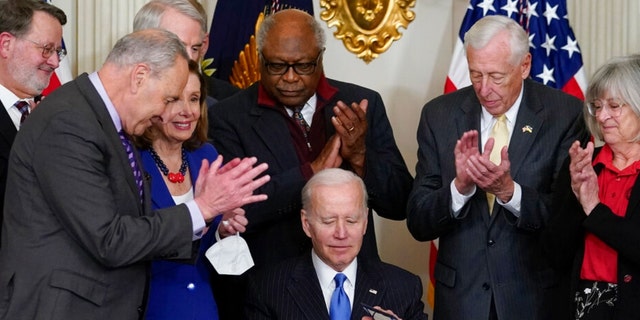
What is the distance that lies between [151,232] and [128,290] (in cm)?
24

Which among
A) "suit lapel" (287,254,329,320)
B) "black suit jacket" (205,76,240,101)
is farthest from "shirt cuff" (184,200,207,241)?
"black suit jacket" (205,76,240,101)

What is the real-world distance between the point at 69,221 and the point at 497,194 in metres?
1.75

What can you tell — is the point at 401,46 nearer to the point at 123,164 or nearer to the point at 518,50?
the point at 518,50

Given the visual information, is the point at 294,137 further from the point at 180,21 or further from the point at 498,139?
the point at 498,139

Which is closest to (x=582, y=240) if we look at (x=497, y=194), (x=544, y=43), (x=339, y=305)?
(x=497, y=194)

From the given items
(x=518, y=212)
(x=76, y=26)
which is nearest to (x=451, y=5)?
(x=76, y=26)

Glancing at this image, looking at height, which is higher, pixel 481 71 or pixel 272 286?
pixel 481 71

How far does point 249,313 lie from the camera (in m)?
4.39

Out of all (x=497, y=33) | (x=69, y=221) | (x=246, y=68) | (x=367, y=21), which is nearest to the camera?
(x=69, y=221)

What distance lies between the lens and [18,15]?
183 inches

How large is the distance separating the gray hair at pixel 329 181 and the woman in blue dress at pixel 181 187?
0.32m

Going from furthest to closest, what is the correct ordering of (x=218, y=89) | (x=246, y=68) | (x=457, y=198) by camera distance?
1. (x=246, y=68)
2. (x=218, y=89)
3. (x=457, y=198)

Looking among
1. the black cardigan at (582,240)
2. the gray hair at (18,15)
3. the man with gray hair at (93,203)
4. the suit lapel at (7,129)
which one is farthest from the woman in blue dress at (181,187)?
the black cardigan at (582,240)

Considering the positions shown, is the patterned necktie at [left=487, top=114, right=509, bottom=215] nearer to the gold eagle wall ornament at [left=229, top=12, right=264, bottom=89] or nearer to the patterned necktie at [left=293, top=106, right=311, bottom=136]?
the patterned necktie at [left=293, top=106, right=311, bottom=136]
